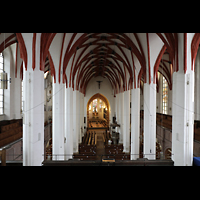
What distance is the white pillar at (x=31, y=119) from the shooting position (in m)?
7.60

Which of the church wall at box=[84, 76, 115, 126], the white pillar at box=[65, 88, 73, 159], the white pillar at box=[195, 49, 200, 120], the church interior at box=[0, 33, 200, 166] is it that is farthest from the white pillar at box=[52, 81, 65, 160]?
the church wall at box=[84, 76, 115, 126]

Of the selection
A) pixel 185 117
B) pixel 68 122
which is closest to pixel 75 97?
pixel 68 122

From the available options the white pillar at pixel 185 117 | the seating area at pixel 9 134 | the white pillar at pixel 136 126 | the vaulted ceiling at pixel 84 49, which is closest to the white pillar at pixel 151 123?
the vaulted ceiling at pixel 84 49

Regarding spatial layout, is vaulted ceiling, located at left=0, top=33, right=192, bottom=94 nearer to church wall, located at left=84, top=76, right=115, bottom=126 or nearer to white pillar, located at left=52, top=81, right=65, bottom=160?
white pillar, located at left=52, top=81, right=65, bottom=160

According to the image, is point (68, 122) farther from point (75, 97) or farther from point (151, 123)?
point (151, 123)

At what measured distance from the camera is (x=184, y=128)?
7750mm

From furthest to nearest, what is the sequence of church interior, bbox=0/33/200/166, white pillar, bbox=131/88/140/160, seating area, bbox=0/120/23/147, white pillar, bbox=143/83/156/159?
white pillar, bbox=131/88/140/160
white pillar, bbox=143/83/156/159
seating area, bbox=0/120/23/147
church interior, bbox=0/33/200/166

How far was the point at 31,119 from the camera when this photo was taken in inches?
301

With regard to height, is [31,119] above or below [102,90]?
Result: below

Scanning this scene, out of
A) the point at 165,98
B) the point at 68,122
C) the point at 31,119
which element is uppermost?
the point at 165,98

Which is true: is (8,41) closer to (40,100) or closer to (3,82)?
(40,100)

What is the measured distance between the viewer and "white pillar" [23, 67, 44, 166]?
7602 millimetres
